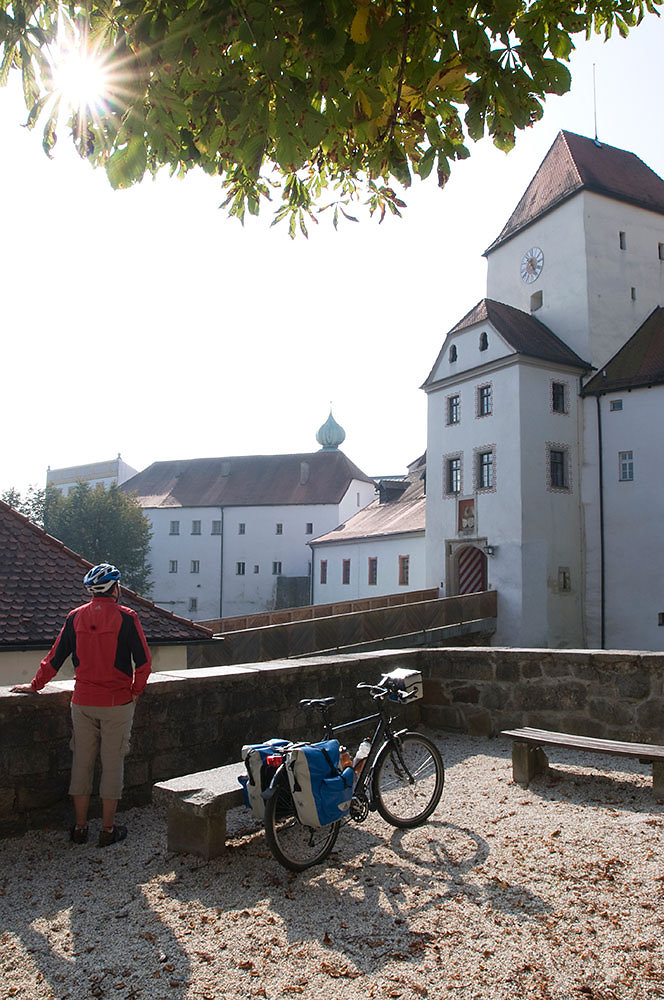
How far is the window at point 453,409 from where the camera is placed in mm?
29859

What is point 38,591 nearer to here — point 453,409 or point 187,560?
point 453,409

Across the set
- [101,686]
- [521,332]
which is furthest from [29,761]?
[521,332]

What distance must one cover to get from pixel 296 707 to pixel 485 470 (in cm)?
2274

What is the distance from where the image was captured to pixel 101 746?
186 inches

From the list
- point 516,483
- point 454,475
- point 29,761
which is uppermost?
point 454,475

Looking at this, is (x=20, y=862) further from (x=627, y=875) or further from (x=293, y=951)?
(x=627, y=875)

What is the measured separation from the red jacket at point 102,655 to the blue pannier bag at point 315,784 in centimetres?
112

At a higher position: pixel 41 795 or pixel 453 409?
pixel 453 409

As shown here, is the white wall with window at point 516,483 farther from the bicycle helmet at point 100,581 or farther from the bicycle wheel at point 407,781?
the bicycle helmet at point 100,581

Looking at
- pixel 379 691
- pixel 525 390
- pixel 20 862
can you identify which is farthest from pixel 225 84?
pixel 525 390

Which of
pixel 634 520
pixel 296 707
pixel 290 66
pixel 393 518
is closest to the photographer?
pixel 290 66

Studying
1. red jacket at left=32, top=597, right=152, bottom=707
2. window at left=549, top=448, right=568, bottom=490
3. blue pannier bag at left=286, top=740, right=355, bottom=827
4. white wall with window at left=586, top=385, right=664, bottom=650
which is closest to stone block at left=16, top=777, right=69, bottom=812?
red jacket at left=32, top=597, right=152, bottom=707

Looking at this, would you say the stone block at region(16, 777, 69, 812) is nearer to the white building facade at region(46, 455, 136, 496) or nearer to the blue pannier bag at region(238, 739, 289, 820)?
the blue pannier bag at region(238, 739, 289, 820)

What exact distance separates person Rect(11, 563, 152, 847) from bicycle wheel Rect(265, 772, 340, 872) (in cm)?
109
